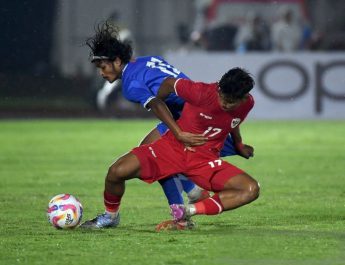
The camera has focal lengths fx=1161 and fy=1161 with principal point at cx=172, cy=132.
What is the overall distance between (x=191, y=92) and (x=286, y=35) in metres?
18.1

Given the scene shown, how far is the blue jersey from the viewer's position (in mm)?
10273

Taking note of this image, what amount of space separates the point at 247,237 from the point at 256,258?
1142mm

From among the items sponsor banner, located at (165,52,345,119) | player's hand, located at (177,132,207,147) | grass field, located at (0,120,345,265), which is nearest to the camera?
grass field, located at (0,120,345,265)

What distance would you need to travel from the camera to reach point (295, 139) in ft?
70.3

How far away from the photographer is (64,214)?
1020 cm

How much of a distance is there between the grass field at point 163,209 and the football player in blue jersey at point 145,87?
32 centimetres

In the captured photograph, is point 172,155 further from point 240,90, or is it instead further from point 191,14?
point 191,14

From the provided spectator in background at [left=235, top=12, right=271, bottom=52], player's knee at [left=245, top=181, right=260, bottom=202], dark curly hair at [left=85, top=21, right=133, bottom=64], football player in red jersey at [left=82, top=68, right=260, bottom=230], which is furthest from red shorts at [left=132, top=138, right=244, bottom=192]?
spectator in background at [left=235, top=12, right=271, bottom=52]

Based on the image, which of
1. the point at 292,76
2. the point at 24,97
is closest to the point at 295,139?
the point at 292,76

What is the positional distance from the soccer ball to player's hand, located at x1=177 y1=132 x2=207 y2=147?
3.76 feet

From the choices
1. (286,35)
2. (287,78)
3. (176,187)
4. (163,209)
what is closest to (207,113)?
(176,187)

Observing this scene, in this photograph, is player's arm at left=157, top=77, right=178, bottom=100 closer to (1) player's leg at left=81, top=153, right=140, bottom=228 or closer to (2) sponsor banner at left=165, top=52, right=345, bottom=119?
(1) player's leg at left=81, top=153, right=140, bottom=228

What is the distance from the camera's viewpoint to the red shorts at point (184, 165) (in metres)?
10.1

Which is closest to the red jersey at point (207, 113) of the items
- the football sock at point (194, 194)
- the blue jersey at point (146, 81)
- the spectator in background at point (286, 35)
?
the blue jersey at point (146, 81)
